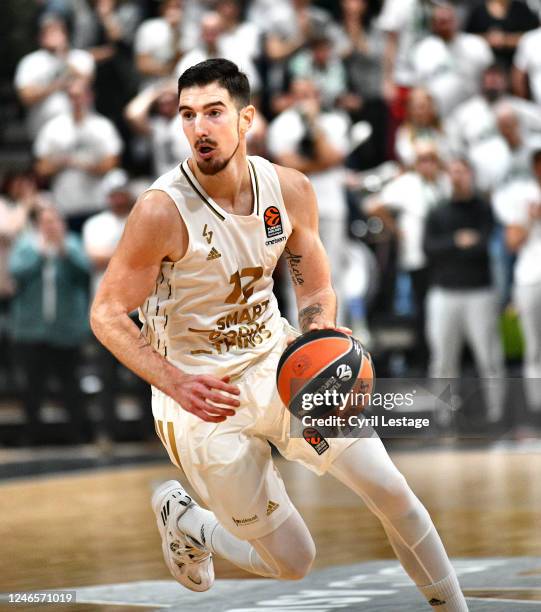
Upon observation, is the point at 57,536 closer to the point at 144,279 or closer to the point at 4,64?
the point at 144,279

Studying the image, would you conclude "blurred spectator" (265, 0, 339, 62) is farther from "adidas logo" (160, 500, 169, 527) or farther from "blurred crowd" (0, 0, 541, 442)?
"adidas logo" (160, 500, 169, 527)

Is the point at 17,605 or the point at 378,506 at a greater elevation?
the point at 378,506

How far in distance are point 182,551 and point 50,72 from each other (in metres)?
8.65

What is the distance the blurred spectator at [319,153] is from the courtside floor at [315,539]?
207 cm

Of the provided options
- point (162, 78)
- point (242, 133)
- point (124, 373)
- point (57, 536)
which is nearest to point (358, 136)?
point (162, 78)

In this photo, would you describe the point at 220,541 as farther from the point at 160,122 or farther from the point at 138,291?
the point at 160,122

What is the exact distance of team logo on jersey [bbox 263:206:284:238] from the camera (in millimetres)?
5098

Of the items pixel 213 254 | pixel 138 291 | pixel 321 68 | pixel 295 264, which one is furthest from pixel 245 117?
pixel 321 68

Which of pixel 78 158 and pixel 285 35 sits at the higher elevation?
pixel 285 35

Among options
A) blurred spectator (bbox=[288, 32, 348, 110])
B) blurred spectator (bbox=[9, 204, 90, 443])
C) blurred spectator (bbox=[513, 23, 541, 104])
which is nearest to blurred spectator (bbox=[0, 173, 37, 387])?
blurred spectator (bbox=[9, 204, 90, 443])

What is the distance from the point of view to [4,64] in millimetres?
14312

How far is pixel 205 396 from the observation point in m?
4.65

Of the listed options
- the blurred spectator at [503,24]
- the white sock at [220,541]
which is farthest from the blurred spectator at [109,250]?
the white sock at [220,541]

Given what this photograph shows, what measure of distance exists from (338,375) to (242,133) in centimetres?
102
